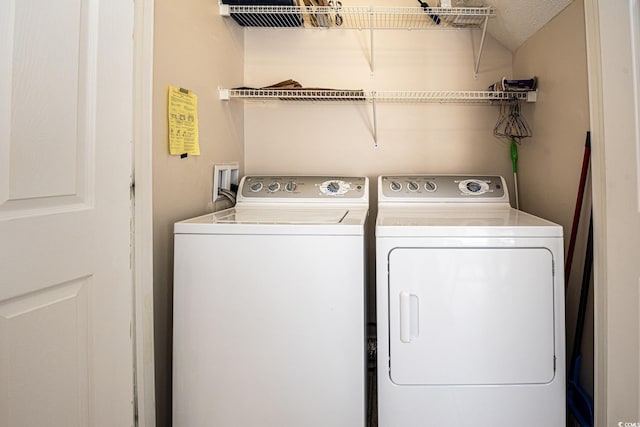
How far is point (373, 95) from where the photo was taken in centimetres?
211

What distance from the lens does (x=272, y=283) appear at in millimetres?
1410

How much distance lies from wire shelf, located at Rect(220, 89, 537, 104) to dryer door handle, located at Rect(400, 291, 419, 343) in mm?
1157

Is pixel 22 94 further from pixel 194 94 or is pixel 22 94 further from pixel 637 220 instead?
pixel 637 220

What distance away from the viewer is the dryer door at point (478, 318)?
1401 millimetres

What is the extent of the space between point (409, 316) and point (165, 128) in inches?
45.1

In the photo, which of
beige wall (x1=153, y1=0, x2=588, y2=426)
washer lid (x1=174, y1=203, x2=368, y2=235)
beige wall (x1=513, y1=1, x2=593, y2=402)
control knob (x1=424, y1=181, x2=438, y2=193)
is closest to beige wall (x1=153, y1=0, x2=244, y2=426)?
beige wall (x1=153, y1=0, x2=588, y2=426)

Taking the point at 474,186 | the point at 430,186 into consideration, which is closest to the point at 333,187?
the point at 430,186

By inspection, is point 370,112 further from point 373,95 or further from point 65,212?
point 65,212

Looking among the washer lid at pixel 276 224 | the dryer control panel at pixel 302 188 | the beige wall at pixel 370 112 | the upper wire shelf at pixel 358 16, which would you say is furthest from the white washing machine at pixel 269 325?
the upper wire shelf at pixel 358 16

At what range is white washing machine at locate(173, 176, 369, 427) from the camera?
4.59ft

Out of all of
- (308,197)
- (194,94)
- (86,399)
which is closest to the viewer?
(86,399)

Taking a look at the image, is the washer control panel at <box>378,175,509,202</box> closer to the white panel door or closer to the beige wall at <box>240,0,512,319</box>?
the beige wall at <box>240,0,512,319</box>

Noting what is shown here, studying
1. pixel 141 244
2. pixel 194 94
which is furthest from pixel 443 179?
pixel 141 244

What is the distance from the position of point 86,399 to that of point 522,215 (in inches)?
69.2
